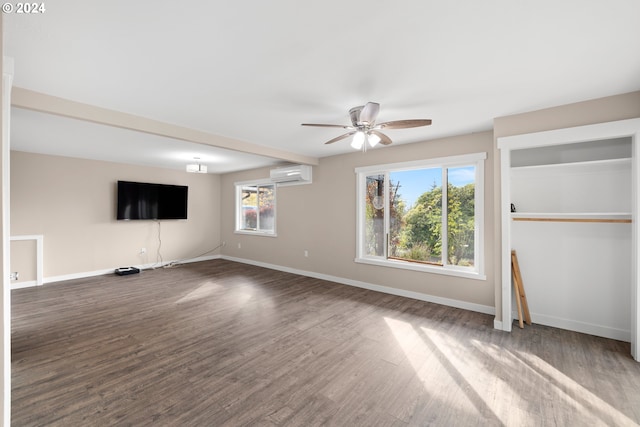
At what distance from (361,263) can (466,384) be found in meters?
2.85

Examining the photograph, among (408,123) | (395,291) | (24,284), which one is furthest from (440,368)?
(24,284)

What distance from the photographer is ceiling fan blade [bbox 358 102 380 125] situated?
8.29ft

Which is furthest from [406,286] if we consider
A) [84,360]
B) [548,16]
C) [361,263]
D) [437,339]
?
[84,360]

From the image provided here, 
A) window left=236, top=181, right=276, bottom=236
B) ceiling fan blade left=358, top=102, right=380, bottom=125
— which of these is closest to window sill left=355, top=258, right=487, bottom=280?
ceiling fan blade left=358, top=102, right=380, bottom=125

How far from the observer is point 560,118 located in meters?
2.94

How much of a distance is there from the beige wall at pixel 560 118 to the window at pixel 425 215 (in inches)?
21.1

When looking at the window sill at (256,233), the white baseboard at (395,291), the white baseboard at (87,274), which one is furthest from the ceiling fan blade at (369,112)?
the white baseboard at (87,274)

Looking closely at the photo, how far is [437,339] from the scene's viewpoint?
9.78 ft

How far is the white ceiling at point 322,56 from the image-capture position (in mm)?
1582

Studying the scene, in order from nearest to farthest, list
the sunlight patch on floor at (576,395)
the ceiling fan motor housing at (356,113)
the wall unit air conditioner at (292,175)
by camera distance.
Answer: the sunlight patch on floor at (576,395) < the ceiling fan motor housing at (356,113) < the wall unit air conditioner at (292,175)

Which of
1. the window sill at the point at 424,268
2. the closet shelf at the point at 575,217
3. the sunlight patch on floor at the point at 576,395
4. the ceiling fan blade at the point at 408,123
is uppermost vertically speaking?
the ceiling fan blade at the point at 408,123

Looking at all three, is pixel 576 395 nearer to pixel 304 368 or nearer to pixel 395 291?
pixel 304 368

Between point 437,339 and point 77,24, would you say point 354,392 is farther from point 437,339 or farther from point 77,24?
point 77,24

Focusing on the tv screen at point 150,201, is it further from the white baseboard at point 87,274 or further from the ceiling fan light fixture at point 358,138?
the ceiling fan light fixture at point 358,138
